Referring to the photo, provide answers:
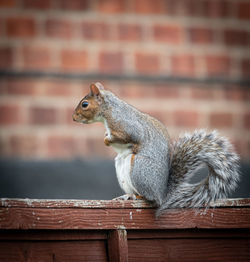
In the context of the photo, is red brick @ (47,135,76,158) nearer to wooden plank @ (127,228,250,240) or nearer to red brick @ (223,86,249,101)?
red brick @ (223,86,249,101)

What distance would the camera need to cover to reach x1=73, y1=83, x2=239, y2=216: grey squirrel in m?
2.57

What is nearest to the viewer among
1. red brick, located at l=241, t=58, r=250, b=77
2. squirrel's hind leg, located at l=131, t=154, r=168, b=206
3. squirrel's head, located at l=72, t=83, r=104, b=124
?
squirrel's hind leg, located at l=131, t=154, r=168, b=206

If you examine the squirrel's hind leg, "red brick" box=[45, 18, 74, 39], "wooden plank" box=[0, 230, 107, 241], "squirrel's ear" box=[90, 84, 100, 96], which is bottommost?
"wooden plank" box=[0, 230, 107, 241]

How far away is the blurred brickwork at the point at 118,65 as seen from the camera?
3783mm

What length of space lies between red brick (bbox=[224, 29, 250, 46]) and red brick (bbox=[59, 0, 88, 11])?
27.0 inches

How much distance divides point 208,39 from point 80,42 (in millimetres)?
609

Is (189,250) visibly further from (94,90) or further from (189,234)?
(94,90)

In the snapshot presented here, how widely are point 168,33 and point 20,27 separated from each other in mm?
682

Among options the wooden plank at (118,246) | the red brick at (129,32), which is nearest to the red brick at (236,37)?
the red brick at (129,32)

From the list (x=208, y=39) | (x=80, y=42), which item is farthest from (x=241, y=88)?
(x=80, y=42)

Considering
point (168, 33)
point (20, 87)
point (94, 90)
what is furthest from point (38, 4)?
point (94, 90)

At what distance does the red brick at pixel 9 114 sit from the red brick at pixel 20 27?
0.33m

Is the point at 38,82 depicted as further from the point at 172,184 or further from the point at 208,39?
the point at 172,184

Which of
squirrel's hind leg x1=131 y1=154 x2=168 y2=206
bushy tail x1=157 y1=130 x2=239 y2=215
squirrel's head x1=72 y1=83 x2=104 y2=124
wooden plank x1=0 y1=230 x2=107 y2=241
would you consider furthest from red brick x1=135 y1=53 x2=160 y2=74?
wooden plank x1=0 y1=230 x2=107 y2=241
